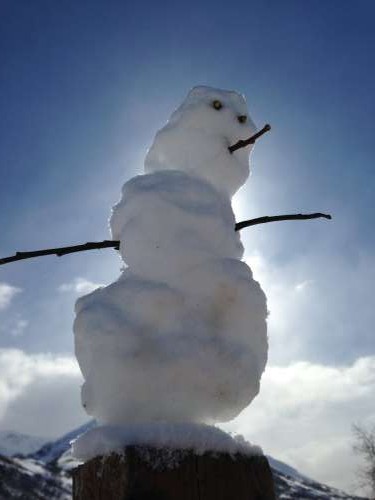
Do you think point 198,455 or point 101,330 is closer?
point 198,455

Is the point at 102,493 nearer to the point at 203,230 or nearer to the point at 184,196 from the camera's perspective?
the point at 203,230

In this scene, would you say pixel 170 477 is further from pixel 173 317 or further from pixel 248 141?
pixel 248 141

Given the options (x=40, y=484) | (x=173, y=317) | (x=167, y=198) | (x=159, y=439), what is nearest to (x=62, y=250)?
(x=167, y=198)

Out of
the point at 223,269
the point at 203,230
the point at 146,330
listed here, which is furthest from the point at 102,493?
the point at 203,230

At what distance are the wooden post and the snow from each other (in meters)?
0.01

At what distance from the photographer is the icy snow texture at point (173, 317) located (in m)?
1.46

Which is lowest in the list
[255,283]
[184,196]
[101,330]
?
[101,330]

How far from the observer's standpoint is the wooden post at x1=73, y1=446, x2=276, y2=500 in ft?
3.70

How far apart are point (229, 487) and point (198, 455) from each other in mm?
113

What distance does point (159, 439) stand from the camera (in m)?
1.19

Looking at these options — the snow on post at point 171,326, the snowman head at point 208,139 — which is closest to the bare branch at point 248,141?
the snowman head at point 208,139

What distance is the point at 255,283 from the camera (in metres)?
1.75

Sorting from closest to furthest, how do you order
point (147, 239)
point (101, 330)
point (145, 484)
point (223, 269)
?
1. point (145, 484)
2. point (101, 330)
3. point (223, 269)
4. point (147, 239)

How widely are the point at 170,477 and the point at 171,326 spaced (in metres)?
0.51
